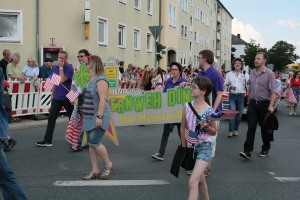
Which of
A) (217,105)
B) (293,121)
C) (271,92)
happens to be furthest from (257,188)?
(293,121)

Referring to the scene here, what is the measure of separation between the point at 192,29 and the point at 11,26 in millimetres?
31450

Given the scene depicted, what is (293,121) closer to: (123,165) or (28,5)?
(123,165)

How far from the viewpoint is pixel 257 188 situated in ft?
17.5

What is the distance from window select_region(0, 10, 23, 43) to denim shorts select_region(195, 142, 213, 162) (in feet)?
56.7

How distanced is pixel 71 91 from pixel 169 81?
1972 mm

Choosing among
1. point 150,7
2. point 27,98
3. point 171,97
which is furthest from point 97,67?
point 150,7

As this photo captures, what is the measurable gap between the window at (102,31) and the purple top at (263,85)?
16.7 metres

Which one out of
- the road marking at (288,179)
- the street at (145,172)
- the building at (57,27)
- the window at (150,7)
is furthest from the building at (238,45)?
the road marking at (288,179)

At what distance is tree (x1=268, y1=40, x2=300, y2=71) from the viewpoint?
378 ft

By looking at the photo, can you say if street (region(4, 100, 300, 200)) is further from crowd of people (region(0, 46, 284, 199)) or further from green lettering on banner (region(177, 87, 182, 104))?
green lettering on banner (region(177, 87, 182, 104))

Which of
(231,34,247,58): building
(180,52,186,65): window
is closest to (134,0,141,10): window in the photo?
(180,52,186,65): window

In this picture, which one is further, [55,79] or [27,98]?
[27,98]

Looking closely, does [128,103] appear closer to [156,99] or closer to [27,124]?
[156,99]

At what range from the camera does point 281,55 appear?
118 meters
